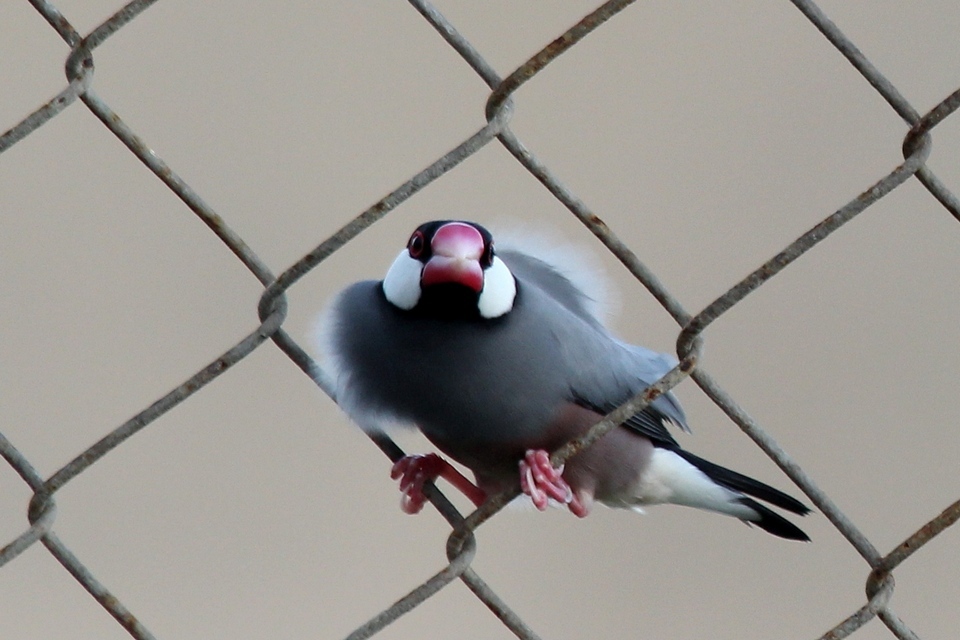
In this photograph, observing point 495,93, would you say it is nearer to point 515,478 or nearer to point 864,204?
point 864,204

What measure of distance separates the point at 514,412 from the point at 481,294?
9 centimetres

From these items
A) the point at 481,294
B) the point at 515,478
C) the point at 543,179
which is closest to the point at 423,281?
the point at 481,294

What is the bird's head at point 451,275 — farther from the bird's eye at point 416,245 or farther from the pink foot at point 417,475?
the pink foot at point 417,475

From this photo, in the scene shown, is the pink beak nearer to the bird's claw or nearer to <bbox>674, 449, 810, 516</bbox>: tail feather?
the bird's claw

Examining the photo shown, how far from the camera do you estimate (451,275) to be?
32.7 inches

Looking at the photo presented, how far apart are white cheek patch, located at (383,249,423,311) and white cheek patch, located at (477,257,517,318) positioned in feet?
0.16

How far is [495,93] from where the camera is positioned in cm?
55

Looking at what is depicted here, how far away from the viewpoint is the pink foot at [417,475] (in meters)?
0.86

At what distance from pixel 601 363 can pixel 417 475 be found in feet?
0.54

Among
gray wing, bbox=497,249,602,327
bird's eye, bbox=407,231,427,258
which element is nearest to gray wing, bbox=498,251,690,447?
gray wing, bbox=497,249,602,327

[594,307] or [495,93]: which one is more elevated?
[495,93]

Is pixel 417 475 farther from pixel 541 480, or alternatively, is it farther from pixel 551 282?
pixel 551 282

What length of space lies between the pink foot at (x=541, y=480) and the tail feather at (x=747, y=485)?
18 cm

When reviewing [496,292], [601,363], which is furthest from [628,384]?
[496,292]
